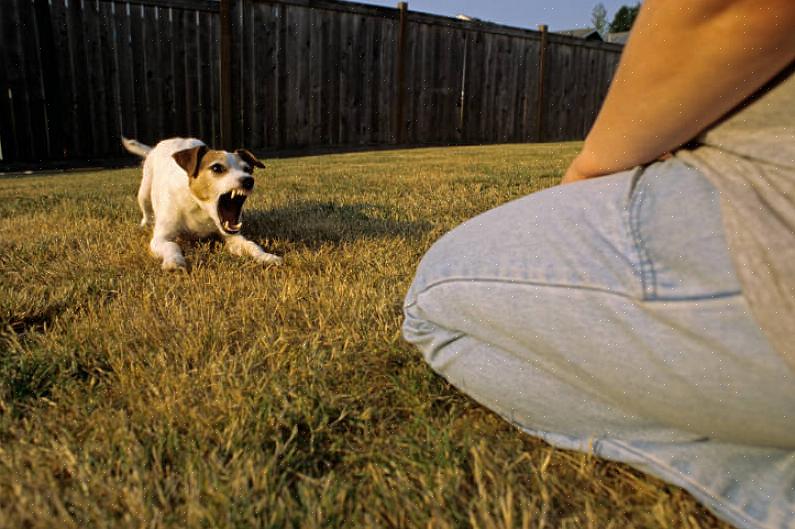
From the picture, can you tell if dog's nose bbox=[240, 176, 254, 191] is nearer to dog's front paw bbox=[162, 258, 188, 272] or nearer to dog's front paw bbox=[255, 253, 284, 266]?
dog's front paw bbox=[255, 253, 284, 266]

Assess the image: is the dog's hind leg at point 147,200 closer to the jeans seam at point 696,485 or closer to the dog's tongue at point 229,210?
the dog's tongue at point 229,210

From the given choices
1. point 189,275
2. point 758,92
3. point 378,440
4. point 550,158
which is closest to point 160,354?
point 378,440

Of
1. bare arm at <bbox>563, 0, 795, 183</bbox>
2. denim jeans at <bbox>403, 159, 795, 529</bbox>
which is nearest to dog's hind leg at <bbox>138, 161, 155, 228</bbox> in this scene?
denim jeans at <bbox>403, 159, 795, 529</bbox>

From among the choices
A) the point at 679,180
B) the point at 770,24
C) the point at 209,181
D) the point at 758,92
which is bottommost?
the point at 209,181

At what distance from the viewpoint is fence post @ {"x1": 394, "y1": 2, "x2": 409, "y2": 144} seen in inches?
434

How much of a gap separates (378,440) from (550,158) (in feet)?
26.8

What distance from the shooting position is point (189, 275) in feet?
9.45

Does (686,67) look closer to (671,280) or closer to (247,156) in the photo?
(671,280)

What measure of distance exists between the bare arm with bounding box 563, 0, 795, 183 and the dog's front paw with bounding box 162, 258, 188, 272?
2177 millimetres

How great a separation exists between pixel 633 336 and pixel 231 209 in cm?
291

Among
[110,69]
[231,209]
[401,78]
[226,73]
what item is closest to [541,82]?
[401,78]

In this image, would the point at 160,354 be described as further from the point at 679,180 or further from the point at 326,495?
the point at 679,180

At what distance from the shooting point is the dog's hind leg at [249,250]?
3.10m

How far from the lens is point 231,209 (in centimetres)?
364
